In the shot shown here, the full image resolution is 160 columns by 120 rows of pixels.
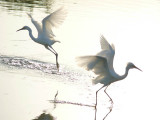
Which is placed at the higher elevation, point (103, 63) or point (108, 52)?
point (108, 52)

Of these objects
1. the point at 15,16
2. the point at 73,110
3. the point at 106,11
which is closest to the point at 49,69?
the point at 73,110

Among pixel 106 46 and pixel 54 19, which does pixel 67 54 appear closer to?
pixel 54 19

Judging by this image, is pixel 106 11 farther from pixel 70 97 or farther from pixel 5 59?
pixel 70 97

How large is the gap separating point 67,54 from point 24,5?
855 cm

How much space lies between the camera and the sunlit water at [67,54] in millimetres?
8594

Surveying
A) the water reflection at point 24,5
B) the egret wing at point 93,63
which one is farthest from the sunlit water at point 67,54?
the egret wing at point 93,63

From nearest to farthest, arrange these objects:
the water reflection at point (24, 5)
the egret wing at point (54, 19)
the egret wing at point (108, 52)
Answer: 1. the egret wing at point (108, 52)
2. the egret wing at point (54, 19)
3. the water reflection at point (24, 5)

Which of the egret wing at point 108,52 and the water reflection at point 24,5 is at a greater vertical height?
the egret wing at point 108,52

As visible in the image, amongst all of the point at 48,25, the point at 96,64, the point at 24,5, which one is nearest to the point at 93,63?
the point at 96,64

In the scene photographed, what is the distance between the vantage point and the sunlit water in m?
8.59

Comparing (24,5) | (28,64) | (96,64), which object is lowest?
(24,5)

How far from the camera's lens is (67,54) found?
12750 millimetres

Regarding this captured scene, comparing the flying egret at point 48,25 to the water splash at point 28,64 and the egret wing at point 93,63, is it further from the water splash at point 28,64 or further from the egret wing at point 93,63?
the egret wing at point 93,63

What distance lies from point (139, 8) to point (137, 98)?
13.4 m
